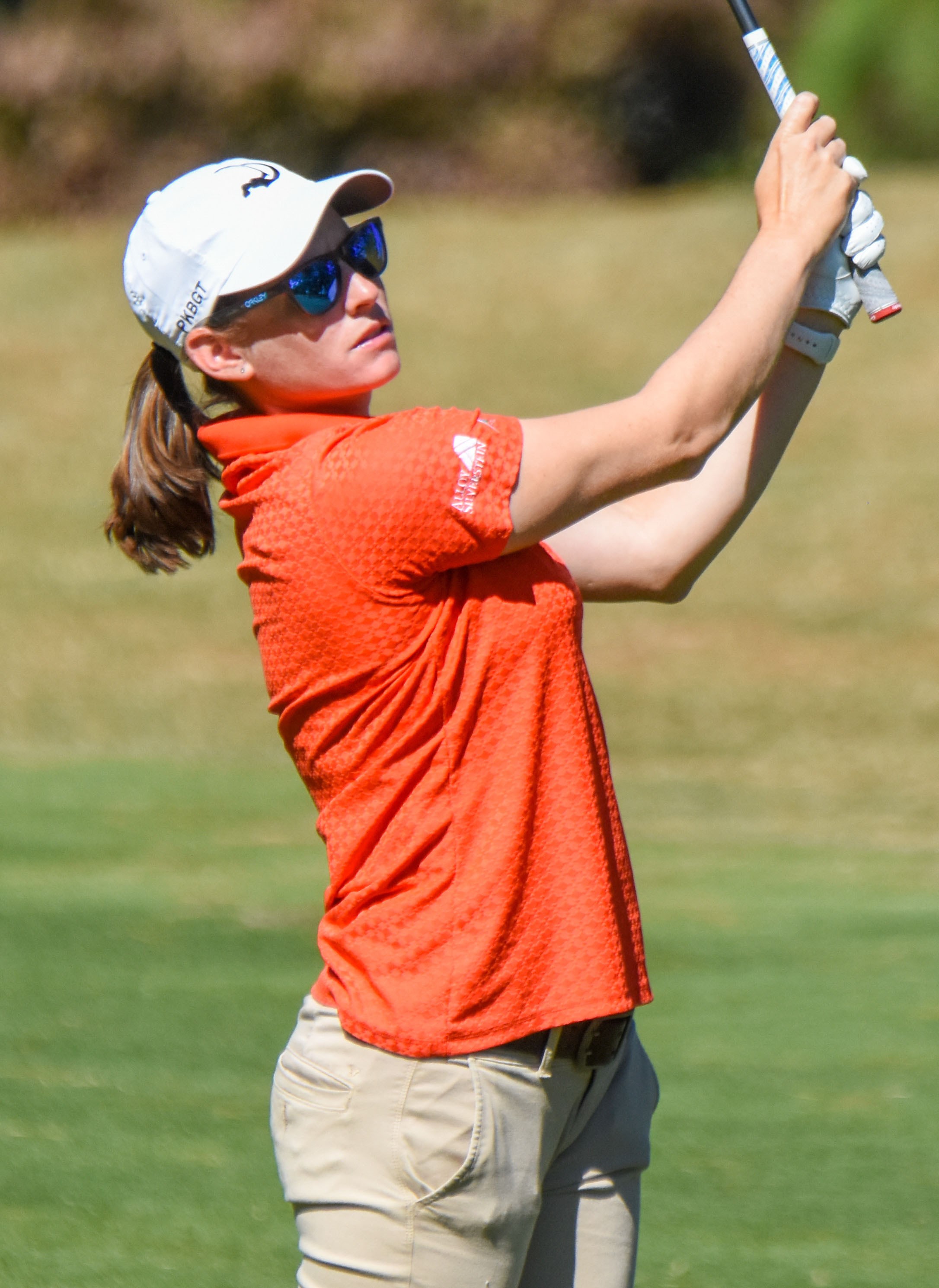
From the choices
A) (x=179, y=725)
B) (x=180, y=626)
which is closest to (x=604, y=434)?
(x=179, y=725)

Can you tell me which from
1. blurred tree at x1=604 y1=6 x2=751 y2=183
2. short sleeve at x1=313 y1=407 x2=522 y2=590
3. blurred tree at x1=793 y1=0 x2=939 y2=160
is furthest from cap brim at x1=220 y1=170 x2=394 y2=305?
blurred tree at x1=604 y1=6 x2=751 y2=183

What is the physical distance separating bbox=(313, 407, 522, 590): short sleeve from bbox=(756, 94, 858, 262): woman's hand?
15.5 inches

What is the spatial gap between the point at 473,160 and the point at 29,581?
59.2 feet

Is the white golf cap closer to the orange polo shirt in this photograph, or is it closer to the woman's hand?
the orange polo shirt

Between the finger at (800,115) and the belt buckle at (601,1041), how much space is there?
1.04m

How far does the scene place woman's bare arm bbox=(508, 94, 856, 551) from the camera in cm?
230

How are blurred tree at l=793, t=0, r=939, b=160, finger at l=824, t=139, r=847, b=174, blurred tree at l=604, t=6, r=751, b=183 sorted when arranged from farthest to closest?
blurred tree at l=604, t=6, r=751, b=183 < blurred tree at l=793, t=0, r=939, b=160 < finger at l=824, t=139, r=847, b=174

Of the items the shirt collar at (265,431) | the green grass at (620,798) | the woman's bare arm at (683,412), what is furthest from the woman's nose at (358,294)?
the green grass at (620,798)

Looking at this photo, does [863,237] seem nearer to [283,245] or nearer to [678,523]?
[678,523]

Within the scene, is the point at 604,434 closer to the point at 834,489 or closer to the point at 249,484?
the point at 249,484

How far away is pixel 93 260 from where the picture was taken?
81.1 ft

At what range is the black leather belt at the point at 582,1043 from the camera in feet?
7.69

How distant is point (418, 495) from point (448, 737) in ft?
0.90

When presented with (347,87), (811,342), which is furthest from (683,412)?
(347,87)
